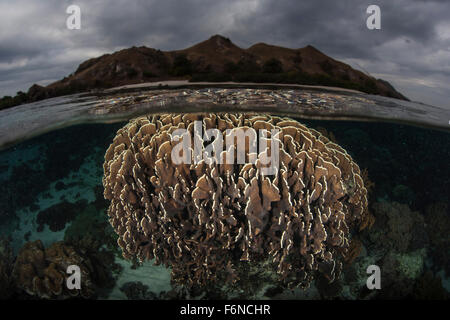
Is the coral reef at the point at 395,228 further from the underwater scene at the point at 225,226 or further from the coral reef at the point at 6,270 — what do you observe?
the coral reef at the point at 6,270

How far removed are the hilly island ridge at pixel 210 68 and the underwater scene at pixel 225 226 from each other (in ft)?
3.52

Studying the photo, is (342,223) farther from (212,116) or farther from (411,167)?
(411,167)

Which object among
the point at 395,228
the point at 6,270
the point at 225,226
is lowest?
the point at 6,270

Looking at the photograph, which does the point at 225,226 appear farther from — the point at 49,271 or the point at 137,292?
the point at 49,271

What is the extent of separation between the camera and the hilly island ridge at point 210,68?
5.73m

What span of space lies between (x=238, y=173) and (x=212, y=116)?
1.39 metres

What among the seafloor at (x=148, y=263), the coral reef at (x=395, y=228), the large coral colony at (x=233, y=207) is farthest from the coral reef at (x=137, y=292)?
the coral reef at (x=395, y=228)

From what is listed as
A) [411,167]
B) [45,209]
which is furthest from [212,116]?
[411,167]

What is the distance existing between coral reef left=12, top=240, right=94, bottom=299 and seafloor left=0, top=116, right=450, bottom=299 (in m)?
0.15

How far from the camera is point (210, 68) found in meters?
6.18

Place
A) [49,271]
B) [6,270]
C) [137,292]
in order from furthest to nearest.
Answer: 1. [6,270]
2. [137,292]
3. [49,271]

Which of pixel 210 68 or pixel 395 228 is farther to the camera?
pixel 210 68

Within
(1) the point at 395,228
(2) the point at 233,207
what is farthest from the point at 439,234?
(2) the point at 233,207

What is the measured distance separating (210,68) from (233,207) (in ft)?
13.4
